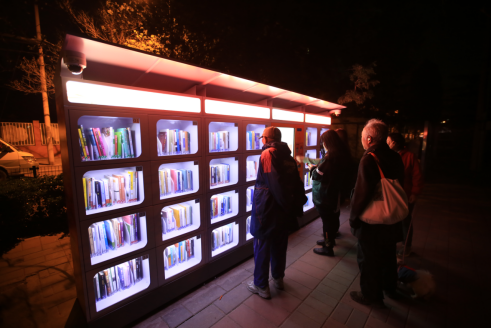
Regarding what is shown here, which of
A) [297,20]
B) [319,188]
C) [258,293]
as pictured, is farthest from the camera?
[297,20]

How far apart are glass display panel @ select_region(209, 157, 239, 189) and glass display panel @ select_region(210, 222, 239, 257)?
2.68 ft

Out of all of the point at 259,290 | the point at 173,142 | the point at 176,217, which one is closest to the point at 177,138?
the point at 173,142

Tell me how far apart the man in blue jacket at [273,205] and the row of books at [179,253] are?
1084mm

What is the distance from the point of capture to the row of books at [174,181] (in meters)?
3.10

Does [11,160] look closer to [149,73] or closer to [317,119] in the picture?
[149,73]

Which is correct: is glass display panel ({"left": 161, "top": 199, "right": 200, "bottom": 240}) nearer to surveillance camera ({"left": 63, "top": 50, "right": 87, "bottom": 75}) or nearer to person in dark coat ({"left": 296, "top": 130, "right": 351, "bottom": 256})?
surveillance camera ({"left": 63, "top": 50, "right": 87, "bottom": 75})

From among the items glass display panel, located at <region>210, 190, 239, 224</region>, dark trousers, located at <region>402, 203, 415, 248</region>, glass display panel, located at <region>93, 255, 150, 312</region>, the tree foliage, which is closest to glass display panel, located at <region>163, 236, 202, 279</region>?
glass display panel, located at <region>93, 255, 150, 312</region>

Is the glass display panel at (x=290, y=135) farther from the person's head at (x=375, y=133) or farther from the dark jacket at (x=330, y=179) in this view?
the person's head at (x=375, y=133)

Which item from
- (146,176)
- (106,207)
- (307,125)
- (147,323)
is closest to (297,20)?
(307,125)

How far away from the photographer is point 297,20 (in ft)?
25.2

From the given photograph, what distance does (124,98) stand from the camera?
8.19 ft

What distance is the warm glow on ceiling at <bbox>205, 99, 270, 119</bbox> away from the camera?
10.8 ft

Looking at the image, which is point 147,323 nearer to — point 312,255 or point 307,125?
point 312,255

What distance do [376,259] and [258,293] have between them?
163 cm
